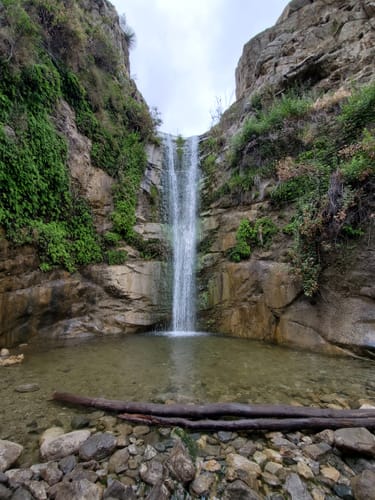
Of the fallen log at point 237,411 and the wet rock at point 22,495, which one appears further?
the fallen log at point 237,411

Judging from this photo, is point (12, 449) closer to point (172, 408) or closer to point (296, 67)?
point (172, 408)

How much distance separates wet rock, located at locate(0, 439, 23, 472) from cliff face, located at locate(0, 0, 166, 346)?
3.44m

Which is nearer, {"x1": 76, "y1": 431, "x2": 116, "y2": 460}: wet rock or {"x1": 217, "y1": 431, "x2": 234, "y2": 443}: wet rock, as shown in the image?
{"x1": 76, "y1": 431, "x2": 116, "y2": 460}: wet rock

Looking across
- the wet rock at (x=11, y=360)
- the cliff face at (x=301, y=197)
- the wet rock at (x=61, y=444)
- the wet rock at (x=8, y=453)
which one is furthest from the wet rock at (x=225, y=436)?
the wet rock at (x=11, y=360)

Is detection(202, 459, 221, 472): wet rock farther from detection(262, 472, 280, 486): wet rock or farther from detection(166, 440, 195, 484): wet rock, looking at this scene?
detection(262, 472, 280, 486): wet rock

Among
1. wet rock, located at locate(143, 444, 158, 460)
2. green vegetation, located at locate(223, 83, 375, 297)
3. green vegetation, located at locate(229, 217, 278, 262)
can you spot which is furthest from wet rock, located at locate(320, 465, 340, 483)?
green vegetation, located at locate(229, 217, 278, 262)

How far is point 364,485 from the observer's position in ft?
4.70

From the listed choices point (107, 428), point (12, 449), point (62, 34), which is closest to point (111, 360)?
point (107, 428)

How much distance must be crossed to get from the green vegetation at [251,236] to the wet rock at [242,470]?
4964mm

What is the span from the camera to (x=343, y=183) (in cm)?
477

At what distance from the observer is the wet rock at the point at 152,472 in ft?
5.25

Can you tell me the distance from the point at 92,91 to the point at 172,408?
9135 millimetres

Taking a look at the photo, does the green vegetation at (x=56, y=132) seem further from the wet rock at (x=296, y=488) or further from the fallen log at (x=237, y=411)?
the wet rock at (x=296, y=488)

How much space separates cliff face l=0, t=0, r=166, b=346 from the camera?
15.9ft
